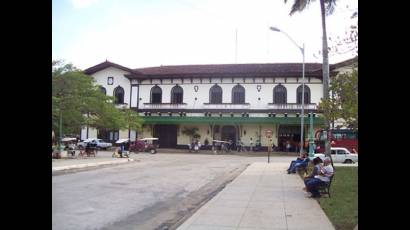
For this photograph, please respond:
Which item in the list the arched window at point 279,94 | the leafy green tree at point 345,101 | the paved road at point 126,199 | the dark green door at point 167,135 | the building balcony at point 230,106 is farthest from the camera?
the dark green door at point 167,135

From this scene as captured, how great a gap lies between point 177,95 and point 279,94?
11.5 m

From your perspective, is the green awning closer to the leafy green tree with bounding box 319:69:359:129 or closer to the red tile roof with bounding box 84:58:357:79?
the red tile roof with bounding box 84:58:357:79

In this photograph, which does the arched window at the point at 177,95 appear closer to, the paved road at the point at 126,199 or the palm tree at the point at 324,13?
the palm tree at the point at 324,13

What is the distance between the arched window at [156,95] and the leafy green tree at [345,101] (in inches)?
1433

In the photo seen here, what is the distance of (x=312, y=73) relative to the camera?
48906mm

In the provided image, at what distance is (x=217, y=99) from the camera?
52219 millimetres

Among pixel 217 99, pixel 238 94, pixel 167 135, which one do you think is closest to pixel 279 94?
pixel 238 94

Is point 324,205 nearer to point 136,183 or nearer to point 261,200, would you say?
point 261,200

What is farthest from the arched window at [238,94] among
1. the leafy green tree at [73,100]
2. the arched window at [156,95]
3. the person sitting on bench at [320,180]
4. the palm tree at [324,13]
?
the person sitting on bench at [320,180]

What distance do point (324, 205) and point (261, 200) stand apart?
187 centimetres

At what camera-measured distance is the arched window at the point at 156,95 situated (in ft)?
177

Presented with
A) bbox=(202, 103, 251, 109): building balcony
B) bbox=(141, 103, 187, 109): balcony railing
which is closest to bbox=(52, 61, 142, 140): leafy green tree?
bbox=(141, 103, 187, 109): balcony railing

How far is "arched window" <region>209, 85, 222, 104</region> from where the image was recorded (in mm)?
52094
